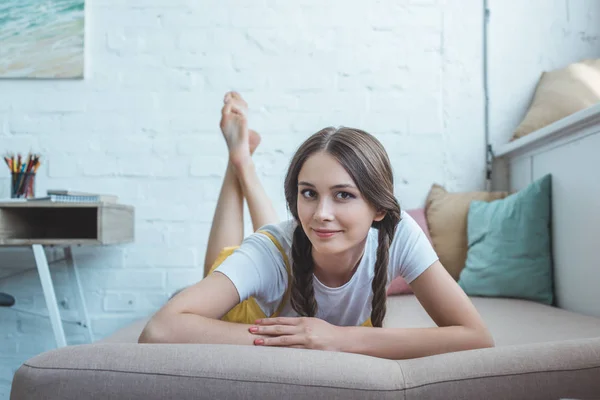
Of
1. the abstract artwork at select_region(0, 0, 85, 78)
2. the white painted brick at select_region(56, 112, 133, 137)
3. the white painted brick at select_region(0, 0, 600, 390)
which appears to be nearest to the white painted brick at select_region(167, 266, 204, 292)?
the white painted brick at select_region(0, 0, 600, 390)

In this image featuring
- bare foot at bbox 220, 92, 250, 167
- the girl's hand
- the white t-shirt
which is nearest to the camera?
the girl's hand

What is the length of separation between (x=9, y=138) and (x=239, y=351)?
2.08 m

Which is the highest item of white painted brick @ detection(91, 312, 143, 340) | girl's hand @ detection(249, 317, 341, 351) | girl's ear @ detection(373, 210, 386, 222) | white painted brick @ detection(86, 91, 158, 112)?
white painted brick @ detection(86, 91, 158, 112)

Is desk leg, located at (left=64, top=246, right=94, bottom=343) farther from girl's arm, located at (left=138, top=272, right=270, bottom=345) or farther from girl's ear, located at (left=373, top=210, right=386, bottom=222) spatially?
girl's ear, located at (left=373, top=210, right=386, bottom=222)

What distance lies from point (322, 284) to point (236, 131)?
808mm

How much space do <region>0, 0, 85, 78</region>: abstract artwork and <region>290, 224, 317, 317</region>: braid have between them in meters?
1.67

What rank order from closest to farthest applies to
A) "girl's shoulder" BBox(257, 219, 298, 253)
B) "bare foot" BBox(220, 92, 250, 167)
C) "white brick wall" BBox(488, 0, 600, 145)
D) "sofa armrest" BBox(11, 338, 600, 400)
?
"sofa armrest" BBox(11, 338, 600, 400) → "girl's shoulder" BBox(257, 219, 298, 253) → "bare foot" BBox(220, 92, 250, 167) → "white brick wall" BBox(488, 0, 600, 145)

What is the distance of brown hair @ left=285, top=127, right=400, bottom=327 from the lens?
3.28ft

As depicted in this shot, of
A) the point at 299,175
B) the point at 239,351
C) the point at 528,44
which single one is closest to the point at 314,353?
the point at 239,351

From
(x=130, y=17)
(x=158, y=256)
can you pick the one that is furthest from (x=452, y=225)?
(x=130, y=17)

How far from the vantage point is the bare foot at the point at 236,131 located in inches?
69.5

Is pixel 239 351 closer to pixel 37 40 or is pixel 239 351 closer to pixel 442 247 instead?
pixel 442 247

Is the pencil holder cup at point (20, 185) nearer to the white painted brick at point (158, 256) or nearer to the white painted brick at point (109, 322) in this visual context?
the white painted brick at point (158, 256)

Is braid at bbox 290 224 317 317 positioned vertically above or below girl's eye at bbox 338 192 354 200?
below
